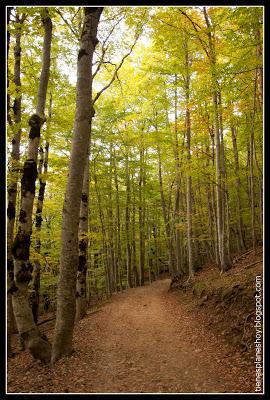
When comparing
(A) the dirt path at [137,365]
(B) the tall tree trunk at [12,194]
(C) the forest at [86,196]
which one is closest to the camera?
(A) the dirt path at [137,365]

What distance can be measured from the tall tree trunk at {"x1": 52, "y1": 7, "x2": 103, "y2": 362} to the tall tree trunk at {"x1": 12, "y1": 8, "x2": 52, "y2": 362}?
51 cm

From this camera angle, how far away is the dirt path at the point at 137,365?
5.24m

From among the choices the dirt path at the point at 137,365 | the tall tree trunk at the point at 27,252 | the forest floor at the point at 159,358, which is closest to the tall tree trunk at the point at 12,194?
the tall tree trunk at the point at 27,252

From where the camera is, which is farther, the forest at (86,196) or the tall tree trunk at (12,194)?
the tall tree trunk at (12,194)

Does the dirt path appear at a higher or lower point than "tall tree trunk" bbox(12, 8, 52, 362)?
lower

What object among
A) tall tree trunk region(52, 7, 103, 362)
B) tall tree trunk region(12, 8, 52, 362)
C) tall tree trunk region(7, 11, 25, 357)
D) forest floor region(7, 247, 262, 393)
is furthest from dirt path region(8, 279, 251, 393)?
tall tree trunk region(7, 11, 25, 357)

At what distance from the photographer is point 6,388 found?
5578 mm

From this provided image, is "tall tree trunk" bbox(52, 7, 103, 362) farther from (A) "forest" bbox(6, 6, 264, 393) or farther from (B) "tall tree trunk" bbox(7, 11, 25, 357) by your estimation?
(B) "tall tree trunk" bbox(7, 11, 25, 357)

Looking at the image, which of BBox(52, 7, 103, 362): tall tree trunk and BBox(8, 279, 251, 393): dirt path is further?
BBox(52, 7, 103, 362): tall tree trunk

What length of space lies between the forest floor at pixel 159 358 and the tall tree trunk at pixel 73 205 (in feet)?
2.19

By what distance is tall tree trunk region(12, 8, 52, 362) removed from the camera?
21.6ft

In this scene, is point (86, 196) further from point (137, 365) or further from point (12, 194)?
point (137, 365)

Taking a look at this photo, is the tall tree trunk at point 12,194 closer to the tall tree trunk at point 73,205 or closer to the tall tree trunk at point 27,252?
the tall tree trunk at point 27,252
